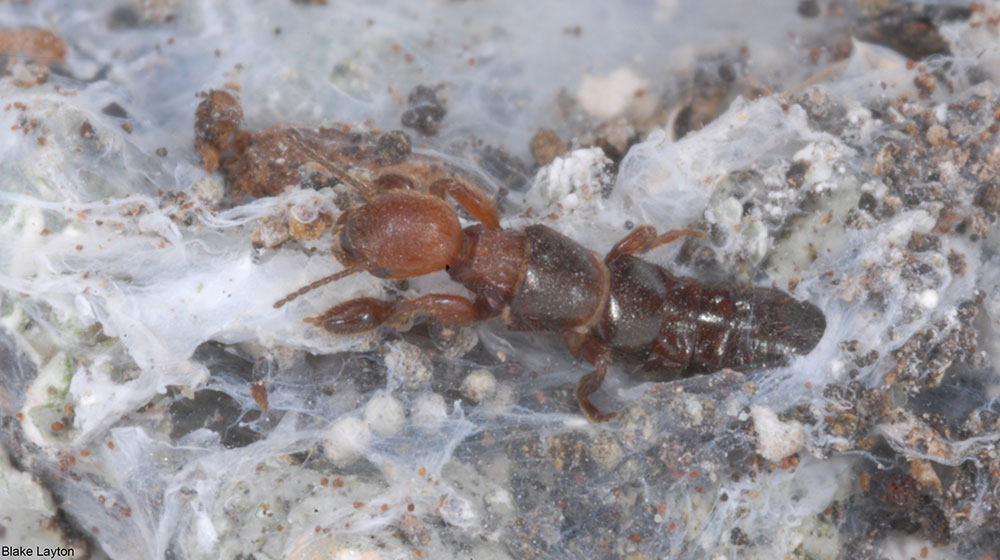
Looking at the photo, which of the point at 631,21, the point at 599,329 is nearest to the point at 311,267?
the point at 599,329

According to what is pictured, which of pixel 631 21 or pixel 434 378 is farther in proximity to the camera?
pixel 631 21

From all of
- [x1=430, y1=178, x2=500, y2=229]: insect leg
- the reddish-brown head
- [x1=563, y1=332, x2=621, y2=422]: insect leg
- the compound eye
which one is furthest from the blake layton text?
[x1=563, y1=332, x2=621, y2=422]: insect leg

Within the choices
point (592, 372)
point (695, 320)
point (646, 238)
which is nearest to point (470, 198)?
point (646, 238)

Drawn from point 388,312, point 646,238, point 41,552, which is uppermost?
point 646,238

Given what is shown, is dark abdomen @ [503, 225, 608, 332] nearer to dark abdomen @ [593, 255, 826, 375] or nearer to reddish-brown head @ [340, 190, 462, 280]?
dark abdomen @ [593, 255, 826, 375]

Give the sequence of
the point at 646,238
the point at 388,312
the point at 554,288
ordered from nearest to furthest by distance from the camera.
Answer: the point at 388,312, the point at 554,288, the point at 646,238

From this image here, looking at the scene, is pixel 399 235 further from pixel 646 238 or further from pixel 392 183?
pixel 646 238

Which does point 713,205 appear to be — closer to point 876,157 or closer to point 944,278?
point 876,157

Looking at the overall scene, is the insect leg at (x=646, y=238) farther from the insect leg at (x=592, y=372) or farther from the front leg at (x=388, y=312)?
the front leg at (x=388, y=312)
